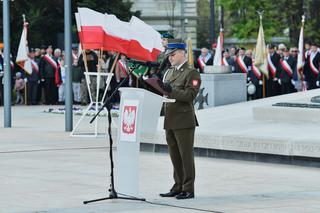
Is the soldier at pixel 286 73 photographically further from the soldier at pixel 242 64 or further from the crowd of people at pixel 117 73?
the soldier at pixel 242 64

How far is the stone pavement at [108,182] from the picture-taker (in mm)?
11977

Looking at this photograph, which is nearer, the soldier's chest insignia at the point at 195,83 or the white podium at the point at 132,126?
the white podium at the point at 132,126

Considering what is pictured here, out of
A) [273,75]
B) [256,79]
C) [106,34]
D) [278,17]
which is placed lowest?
[256,79]

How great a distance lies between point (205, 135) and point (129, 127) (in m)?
5.72

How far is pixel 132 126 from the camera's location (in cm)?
1212

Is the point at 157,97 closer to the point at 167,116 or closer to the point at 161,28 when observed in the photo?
the point at 167,116

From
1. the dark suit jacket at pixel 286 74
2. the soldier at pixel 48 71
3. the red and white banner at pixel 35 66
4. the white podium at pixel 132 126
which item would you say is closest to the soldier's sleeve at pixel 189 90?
the white podium at pixel 132 126

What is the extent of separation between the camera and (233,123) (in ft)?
64.2

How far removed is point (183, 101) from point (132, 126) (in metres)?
0.74

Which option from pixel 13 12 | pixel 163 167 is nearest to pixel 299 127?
pixel 163 167

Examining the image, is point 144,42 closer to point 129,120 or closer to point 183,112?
point 183,112

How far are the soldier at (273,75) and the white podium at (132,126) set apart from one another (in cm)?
2115

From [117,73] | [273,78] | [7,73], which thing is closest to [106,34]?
[7,73]

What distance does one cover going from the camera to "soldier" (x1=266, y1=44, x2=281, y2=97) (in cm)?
3322
